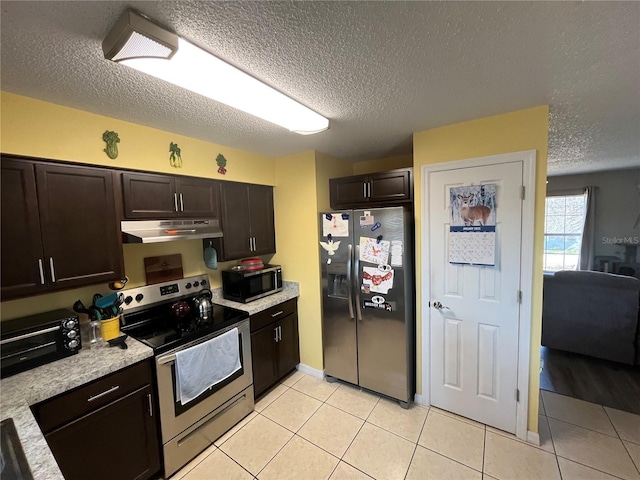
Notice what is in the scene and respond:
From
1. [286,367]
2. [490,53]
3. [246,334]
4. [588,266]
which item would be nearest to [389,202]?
[490,53]

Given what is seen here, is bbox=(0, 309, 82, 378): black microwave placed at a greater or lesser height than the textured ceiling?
lesser

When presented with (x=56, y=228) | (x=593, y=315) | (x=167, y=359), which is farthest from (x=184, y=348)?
(x=593, y=315)

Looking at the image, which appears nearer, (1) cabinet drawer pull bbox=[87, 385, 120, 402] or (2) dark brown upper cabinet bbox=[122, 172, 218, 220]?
(1) cabinet drawer pull bbox=[87, 385, 120, 402]

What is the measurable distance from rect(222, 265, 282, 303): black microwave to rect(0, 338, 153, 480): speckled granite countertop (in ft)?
3.05

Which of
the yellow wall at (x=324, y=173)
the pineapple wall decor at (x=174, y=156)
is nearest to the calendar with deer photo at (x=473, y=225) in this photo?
the yellow wall at (x=324, y=173)

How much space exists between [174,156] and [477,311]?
270 centimetres

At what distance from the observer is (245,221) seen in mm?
2619

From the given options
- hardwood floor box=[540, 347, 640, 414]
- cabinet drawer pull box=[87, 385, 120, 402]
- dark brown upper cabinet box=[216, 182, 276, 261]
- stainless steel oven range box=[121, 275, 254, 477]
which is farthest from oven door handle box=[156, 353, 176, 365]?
hardwood floor box=[540, 347, 640, 414]

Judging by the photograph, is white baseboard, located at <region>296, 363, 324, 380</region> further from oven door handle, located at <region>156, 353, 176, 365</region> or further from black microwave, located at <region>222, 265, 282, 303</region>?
oven door handle, located at <region>156, 353, 176, 365</region>

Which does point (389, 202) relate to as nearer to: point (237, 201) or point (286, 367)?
point (237, 201)

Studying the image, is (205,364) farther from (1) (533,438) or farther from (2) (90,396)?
(1) (533,438)

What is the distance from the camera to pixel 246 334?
2.24m

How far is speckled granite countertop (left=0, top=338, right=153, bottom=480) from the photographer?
0.92 meters

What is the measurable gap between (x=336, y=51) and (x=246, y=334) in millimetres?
2103
